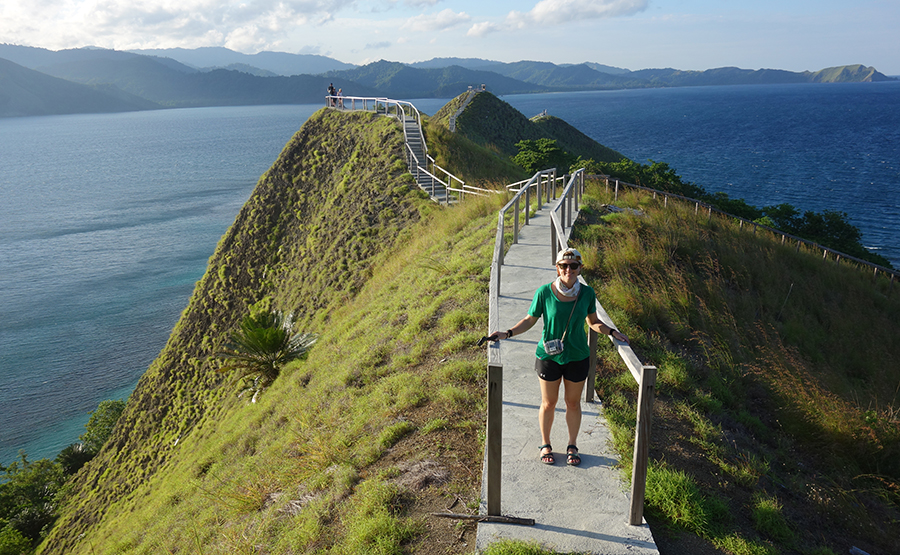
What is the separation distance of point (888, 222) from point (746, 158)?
1635 inches

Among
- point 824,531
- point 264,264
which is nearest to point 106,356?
point 264,264

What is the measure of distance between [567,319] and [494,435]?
1114 millimetres

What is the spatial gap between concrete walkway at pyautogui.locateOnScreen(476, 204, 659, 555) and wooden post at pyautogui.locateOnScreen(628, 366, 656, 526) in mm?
156

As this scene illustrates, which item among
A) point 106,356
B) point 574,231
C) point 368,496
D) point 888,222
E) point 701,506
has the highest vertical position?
point 574,231

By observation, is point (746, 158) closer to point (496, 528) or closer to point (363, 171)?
point (363, 171)

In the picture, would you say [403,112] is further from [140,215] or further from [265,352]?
[140,215]

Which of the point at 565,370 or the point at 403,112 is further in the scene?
the point at 403,112

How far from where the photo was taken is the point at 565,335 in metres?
4.15

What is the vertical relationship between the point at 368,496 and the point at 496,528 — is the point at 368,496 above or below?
below

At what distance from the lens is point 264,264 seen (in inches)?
1000

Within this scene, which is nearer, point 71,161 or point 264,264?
point 264,264

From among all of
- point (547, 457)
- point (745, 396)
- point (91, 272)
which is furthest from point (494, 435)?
point (91, 272)

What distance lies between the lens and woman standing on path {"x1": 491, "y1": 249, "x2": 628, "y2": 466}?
13.5ft

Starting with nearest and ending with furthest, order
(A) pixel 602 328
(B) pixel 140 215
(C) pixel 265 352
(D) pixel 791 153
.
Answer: (A) pixel 602 328
(C) pixel 265 352
(B) pixel 140 215
(D) pixel 791 153
